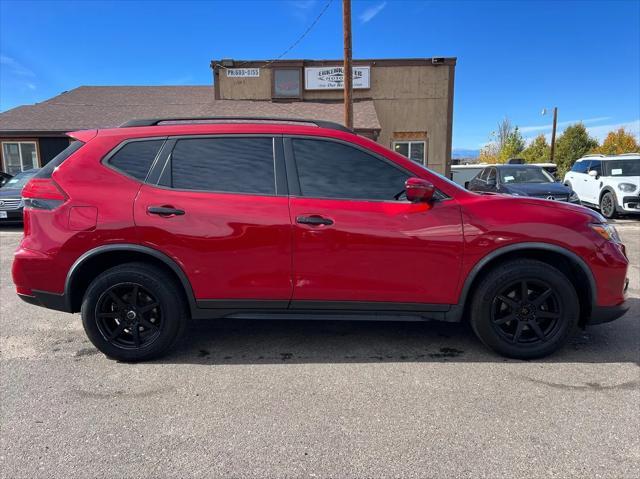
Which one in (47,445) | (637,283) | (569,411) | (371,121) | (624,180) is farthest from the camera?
(371,121)

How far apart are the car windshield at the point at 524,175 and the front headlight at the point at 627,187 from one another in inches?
106

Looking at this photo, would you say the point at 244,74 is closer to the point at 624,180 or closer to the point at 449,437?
the point at 624,180

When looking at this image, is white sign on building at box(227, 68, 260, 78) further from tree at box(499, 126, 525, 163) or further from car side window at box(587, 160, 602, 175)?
tree at box(499, 126, 525, 163)

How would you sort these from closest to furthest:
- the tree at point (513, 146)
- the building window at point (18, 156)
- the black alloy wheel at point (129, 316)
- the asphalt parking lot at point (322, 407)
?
the asphalt parking lot at point (322, 407), the black alloy wheel at point (129, 316), the building window at point (18, 156), the tree at point (513, 146)

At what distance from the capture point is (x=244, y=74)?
58.9ft

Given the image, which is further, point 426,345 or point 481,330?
point 426,345

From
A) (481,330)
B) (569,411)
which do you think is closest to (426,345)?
(481,330)

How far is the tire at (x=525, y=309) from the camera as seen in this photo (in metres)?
3.14

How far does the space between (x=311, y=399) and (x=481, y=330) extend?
1460 mm

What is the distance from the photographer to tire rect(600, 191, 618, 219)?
1183 centimetres

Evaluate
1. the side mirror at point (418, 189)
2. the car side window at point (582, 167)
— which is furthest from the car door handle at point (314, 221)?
the car side window at point (582, 167)

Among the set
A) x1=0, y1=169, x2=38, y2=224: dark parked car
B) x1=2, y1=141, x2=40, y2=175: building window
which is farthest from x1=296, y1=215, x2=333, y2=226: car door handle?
x1=2, y1=141, x2=40, y2=175: building window

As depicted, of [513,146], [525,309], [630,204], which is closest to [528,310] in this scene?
[525,309]

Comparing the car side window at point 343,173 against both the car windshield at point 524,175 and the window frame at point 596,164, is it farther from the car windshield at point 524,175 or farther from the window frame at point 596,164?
the window frame at point 596,164
